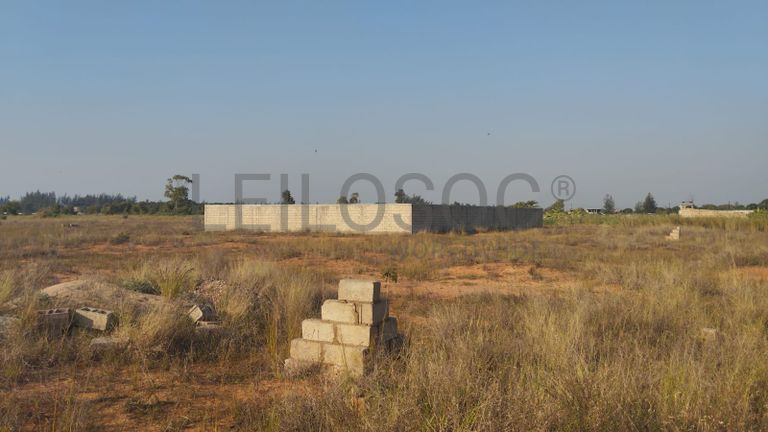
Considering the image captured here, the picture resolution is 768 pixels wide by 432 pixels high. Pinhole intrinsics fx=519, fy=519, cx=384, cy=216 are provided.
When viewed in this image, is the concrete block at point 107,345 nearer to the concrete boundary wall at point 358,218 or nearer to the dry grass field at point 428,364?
the dry grass field at point 428,364

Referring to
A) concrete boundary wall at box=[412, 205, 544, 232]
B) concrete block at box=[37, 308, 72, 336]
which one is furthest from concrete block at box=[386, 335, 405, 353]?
concrete boundary wall at box=[412, 205, 544, 232]

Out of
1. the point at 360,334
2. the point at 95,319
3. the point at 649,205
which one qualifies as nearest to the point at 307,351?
the point at 360,334

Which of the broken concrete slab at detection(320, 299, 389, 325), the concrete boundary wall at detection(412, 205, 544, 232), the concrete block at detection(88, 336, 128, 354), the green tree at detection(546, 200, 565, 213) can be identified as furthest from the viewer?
the green tree at detection(546, 200, 565, 213)

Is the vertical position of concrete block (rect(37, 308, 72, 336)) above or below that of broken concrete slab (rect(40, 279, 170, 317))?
below

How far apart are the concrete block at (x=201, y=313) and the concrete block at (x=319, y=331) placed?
2.33 m

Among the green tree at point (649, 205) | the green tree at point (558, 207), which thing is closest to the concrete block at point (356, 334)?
the green tree at point (558, 207)

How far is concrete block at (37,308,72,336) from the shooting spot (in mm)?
6898

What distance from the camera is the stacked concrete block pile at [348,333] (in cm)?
558

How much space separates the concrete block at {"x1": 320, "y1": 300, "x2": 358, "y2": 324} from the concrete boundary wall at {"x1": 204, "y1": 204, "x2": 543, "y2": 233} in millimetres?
24043

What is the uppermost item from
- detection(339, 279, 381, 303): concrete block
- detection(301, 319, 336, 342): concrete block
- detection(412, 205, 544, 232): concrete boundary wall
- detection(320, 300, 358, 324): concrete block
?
detection(412, 205, 544, 232): concrete boundary wall

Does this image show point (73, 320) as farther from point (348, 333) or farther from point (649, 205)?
point (649, 205)

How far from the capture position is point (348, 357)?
5.58 meters

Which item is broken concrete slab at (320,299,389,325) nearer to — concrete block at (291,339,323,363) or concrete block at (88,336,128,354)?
concrete block at (291,339,323,363)

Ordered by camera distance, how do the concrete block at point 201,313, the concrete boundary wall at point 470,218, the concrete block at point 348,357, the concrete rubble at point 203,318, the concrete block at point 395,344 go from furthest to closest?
the concrete boundary wall at point 470,218, the concrete block at point 201,313, the concrete rubble at point 203,318, the concrete block at point 395,344, the concrete block at point 348,357
